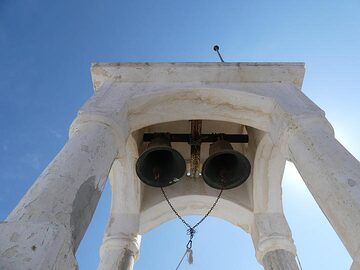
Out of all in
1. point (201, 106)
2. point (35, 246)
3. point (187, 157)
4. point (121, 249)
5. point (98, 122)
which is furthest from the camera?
point (187, 157)

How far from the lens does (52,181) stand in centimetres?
210

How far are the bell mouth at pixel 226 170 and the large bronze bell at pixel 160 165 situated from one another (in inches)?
13.8

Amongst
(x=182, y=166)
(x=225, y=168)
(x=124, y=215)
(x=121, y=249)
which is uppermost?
(x=225, y=168)

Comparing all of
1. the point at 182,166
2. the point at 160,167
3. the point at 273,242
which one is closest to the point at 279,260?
the point at 273,242

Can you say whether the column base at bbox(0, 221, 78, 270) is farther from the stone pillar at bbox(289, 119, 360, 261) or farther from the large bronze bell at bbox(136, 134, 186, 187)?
the large bronze bell at bbox(136, 134, 186, 187)

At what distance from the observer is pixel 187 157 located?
530 cm

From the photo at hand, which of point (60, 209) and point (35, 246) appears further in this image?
point (60, 209)

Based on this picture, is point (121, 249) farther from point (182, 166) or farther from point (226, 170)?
point (226, 170)

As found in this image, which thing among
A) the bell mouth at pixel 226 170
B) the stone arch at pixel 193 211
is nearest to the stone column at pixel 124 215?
the stone arch at pixel 193 211

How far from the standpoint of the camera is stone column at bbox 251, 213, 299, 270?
3791 millimetres

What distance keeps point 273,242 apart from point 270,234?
151 mm

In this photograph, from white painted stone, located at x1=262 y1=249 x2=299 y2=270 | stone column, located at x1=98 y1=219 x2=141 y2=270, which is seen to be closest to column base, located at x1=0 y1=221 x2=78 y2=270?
stone column, located at x1=98 y1=219 x2=141 y2=270

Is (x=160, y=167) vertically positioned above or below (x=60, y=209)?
above

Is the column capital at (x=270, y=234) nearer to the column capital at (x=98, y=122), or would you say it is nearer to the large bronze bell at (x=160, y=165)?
the large bronze bell at (x=160, y=165)
